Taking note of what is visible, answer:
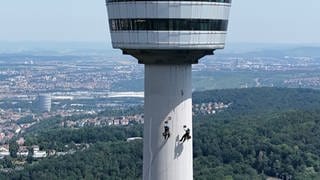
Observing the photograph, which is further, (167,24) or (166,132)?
(166,132)

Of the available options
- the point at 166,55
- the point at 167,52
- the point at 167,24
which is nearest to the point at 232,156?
the point at 166,55

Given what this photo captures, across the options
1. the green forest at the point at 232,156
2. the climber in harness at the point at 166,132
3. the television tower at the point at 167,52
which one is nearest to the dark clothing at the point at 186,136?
the television tower at the point at 167,52

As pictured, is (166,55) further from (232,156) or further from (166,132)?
(232,156)

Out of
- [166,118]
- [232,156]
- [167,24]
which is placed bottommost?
[232,156]

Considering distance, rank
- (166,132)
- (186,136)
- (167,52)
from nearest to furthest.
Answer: (167,52) < (166,132) < (186,136)

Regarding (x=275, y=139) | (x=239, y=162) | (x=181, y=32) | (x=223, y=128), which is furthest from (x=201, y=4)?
(x=223, y=128)

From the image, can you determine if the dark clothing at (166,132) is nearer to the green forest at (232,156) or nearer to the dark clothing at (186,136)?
the dark clothing at (186,136)

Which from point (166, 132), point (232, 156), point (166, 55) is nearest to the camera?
point (166, 55)

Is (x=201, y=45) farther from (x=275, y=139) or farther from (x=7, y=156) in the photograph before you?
(x=7, y=156)
